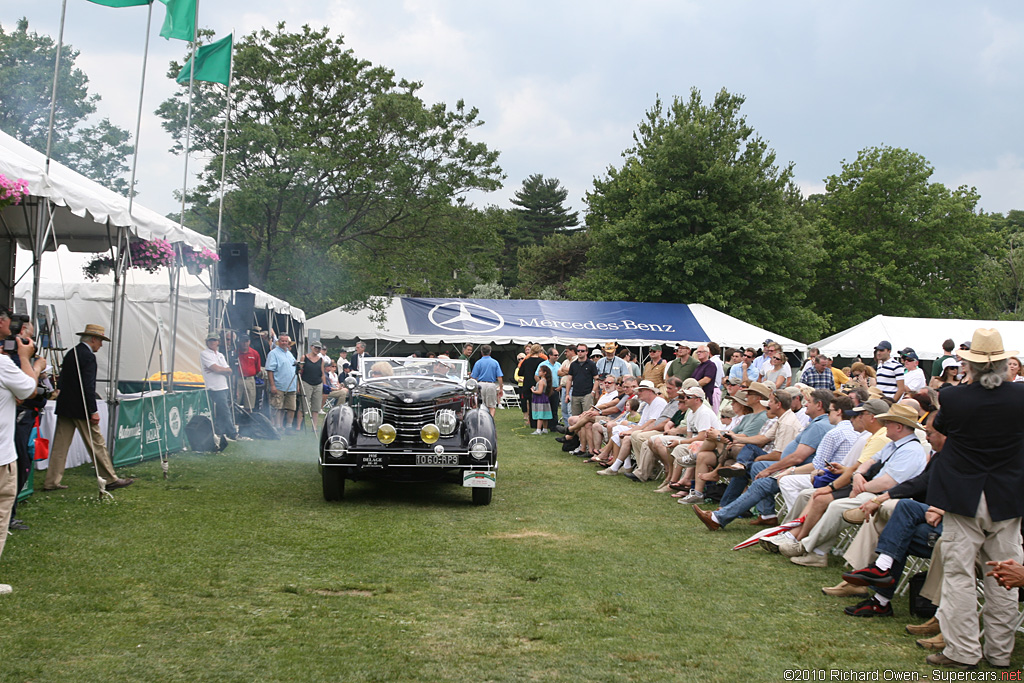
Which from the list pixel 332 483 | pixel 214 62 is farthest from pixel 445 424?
→ pixel 214 62

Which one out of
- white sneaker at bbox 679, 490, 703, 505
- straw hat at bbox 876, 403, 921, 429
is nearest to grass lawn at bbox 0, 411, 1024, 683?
white sneaker at bbox 679, 490, 703, 505

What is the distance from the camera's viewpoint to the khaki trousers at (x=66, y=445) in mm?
9484

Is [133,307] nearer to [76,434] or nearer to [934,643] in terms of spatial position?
[76,434]

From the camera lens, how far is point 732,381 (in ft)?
42.1

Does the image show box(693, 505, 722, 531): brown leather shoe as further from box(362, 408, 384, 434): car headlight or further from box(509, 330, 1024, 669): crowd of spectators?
box(362, 408, 384, 434): car headlight

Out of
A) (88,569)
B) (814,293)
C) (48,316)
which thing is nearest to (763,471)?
(88,569)

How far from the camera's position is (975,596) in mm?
4832

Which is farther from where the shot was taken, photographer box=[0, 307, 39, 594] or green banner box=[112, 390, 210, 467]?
green banner box=[112, 390, 210, 467]

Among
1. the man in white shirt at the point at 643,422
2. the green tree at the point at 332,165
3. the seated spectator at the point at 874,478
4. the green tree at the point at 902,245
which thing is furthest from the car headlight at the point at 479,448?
the green tree at the point at 902,245

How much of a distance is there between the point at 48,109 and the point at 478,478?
1292 inches

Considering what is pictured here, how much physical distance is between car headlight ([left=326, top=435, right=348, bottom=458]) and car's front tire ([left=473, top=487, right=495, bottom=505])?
155cm

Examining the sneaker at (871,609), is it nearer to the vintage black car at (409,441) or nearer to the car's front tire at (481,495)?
the vintage black car at (409,441)

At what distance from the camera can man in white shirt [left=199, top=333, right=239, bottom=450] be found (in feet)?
46.9

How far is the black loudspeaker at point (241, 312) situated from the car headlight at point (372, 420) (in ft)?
30.2
